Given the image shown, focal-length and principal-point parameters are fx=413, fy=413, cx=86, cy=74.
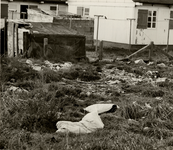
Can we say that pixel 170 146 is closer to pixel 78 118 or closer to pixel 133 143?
pixel 133 143

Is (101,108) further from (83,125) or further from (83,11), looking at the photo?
(83,11)

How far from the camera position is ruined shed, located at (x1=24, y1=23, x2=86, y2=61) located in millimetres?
16891

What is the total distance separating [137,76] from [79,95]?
4.27 meters

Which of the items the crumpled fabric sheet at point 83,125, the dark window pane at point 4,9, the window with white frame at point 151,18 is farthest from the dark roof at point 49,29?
the dark window pane at point 4,9

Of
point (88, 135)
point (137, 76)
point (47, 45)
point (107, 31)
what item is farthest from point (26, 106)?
point (107, 31)

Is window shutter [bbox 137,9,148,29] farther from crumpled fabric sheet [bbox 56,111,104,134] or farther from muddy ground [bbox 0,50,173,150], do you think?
crumpled fabric sheet [bbox 56,111,104,134]

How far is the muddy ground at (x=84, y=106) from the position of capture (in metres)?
6.78

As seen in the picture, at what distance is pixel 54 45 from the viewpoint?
17125 mm

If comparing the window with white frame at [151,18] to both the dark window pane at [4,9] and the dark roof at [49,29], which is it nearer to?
the dark roof at [49,29]

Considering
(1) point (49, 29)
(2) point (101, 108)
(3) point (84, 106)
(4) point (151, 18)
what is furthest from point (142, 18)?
(2) point (101, 108)

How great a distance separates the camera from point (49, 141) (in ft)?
22.4

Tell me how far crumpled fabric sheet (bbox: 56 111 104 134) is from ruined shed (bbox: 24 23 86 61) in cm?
900

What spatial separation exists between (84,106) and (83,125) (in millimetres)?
2072

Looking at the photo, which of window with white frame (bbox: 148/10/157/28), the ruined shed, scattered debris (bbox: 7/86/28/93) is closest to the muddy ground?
scattered debris (bbox: 7/86/28/93)
